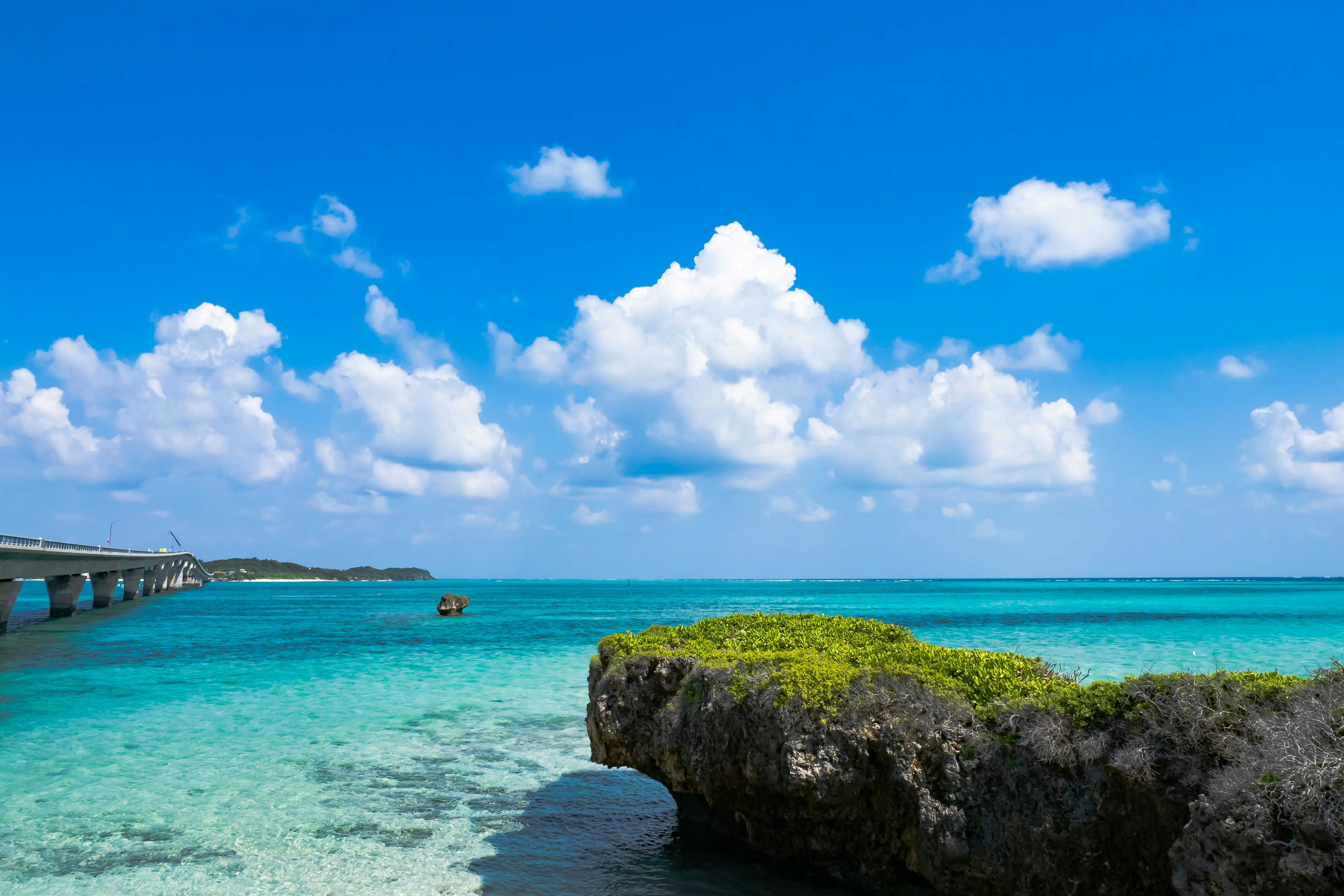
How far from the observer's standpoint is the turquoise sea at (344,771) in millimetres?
8703

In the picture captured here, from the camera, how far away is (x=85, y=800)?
444 inches

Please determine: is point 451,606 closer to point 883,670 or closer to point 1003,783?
point 883,670

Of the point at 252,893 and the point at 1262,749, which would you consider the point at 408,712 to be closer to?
the point at 252,893

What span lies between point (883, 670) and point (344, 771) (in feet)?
32.3

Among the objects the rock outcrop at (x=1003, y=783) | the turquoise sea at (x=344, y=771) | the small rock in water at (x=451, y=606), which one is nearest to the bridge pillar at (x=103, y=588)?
the small rock in water at (x=451, y=606)

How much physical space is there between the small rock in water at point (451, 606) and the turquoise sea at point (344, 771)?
25.6 metres

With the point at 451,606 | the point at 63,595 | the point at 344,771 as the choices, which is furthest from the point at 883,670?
the point at 63,595

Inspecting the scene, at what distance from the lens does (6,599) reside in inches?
1764

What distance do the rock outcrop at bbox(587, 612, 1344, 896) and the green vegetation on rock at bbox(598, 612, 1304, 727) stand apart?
0.18 feet

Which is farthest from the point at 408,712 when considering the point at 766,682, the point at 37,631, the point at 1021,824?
the point at 37,631

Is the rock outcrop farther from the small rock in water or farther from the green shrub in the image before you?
the small rock in water

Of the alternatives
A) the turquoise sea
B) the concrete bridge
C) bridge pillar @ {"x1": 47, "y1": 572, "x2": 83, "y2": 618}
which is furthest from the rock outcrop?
bridge pillar @ {"x1": 47, "y1": 572, "x2": 83, "y2": 618}

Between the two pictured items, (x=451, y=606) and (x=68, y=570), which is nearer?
(x=68, y=570)

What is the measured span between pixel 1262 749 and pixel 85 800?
14330mm
